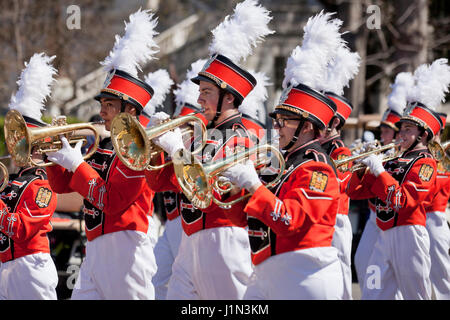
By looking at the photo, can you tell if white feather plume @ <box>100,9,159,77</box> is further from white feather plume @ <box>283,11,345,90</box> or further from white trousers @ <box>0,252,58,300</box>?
white trousers @ <box>0,252,58,300</box>

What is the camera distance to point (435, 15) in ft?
63.7

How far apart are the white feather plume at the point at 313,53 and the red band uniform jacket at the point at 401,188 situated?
1.88 metres

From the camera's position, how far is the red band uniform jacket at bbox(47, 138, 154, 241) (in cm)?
503

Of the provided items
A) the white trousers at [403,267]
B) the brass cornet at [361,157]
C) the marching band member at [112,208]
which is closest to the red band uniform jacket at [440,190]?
the brass cornet at [361,157]

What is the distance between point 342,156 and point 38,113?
116 inches

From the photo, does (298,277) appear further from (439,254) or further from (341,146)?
(439,254)

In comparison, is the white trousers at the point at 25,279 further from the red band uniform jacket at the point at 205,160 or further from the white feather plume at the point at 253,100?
the white feather plume at the point at 253,100

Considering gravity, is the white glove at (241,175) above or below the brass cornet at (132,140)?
below

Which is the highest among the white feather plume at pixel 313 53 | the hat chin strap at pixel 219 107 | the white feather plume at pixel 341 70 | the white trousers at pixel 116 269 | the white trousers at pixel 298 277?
the white feather plume at pixel 341 70

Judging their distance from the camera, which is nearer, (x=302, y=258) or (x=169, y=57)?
(x=302, y=258)

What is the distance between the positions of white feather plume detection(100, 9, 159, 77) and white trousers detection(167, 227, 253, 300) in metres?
1.57

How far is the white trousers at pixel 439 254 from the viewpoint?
25.0ft
